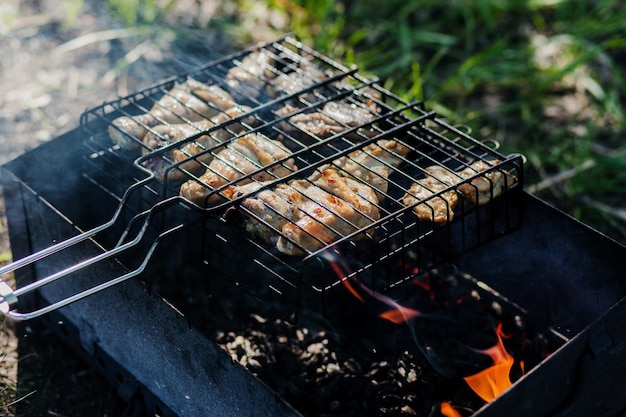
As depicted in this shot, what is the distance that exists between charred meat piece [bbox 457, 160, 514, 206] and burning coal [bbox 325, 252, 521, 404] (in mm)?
532

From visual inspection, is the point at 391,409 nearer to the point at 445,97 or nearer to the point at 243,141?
the point at 243,141

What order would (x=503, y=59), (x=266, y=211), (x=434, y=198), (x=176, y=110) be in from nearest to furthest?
(x=266, y=211)
(x=434, y=198)
(x=176, y=110)
(x=503, y=59)

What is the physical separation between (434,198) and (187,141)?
1002 millimetres

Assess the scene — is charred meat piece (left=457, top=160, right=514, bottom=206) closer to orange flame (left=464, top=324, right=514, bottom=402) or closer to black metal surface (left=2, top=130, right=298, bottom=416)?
orange flame (left=464, top=324, right=514, bottom=402)

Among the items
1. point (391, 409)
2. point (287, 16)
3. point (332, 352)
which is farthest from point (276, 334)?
point (287, 16)

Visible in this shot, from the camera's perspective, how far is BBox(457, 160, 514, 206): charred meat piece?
10.8 feet

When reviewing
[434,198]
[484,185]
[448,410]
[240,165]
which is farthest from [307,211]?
[448,410]

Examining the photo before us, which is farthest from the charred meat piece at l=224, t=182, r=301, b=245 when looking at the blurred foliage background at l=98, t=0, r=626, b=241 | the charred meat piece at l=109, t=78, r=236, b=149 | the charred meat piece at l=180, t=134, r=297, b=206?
the blurred foliage background at l=98, t=0, r=626, b=241

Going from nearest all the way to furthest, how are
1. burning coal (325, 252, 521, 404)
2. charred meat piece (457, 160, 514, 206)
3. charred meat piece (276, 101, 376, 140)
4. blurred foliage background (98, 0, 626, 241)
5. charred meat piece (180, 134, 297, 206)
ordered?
charred meat piece (180, 134, 297, 206), charred meat piece (457, 160, 514, 206), burning coal (325, 252, 521, 404), charred meat piece (276, 101, 376, 140), blurred foliage background (98, 0, 626, 241)

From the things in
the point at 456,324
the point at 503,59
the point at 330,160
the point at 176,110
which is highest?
the point at 330,160

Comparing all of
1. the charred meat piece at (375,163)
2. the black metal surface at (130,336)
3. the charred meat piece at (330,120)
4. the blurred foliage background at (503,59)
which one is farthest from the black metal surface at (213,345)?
the blurred foliage background at (503,59)

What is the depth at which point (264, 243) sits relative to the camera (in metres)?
3.59

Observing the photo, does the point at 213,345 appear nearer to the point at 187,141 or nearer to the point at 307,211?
the point at 307,211

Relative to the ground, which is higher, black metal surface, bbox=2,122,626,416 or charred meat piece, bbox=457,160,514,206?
charred meat piece, bbox=457,160,514,206
